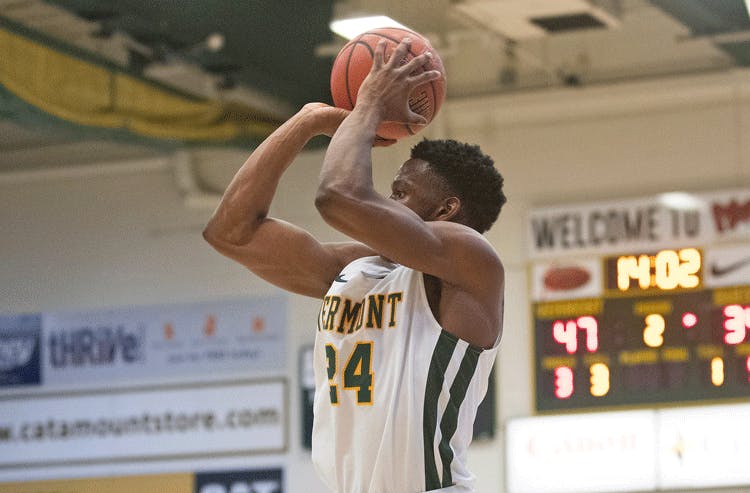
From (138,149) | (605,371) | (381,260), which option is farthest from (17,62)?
(381,260)

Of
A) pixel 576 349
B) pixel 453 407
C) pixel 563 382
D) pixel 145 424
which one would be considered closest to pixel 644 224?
pixel 576 349

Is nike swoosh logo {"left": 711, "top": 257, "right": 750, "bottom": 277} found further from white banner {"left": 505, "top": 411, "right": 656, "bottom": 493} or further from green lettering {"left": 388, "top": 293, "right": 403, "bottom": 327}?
green lettering {"left": 388, "top": 293, "right": 403, "bottom": 327}

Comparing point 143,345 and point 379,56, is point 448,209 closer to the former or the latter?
point 379,56

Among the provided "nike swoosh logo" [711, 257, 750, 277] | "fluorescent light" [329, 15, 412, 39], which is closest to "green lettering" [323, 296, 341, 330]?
"fluorescent light" [329, 15, 412, 39]

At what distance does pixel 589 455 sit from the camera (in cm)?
1049

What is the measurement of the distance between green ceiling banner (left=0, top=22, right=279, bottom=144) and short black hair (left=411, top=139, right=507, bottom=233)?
589 centimetres

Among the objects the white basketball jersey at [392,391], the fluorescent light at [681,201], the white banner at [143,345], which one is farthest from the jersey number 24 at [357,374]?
the white banner at [143,345]

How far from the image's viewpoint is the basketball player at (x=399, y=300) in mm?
3506

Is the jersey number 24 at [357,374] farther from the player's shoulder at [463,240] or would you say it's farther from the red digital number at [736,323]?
the red digital number at [736,323]

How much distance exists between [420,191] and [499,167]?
7691 mm

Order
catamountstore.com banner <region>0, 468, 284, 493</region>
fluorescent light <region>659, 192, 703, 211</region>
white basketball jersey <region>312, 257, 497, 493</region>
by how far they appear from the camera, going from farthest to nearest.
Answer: catamountstore.com banner <region>0, 468, 284, 493</region>
fluorescent light <region>659, 192, 703, 211</region>
white basketball jersey <region>312, 257, 497, 493</region>

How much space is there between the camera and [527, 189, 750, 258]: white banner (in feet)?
34.3

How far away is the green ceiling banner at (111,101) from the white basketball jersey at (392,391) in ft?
19.6

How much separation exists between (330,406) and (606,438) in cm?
706
